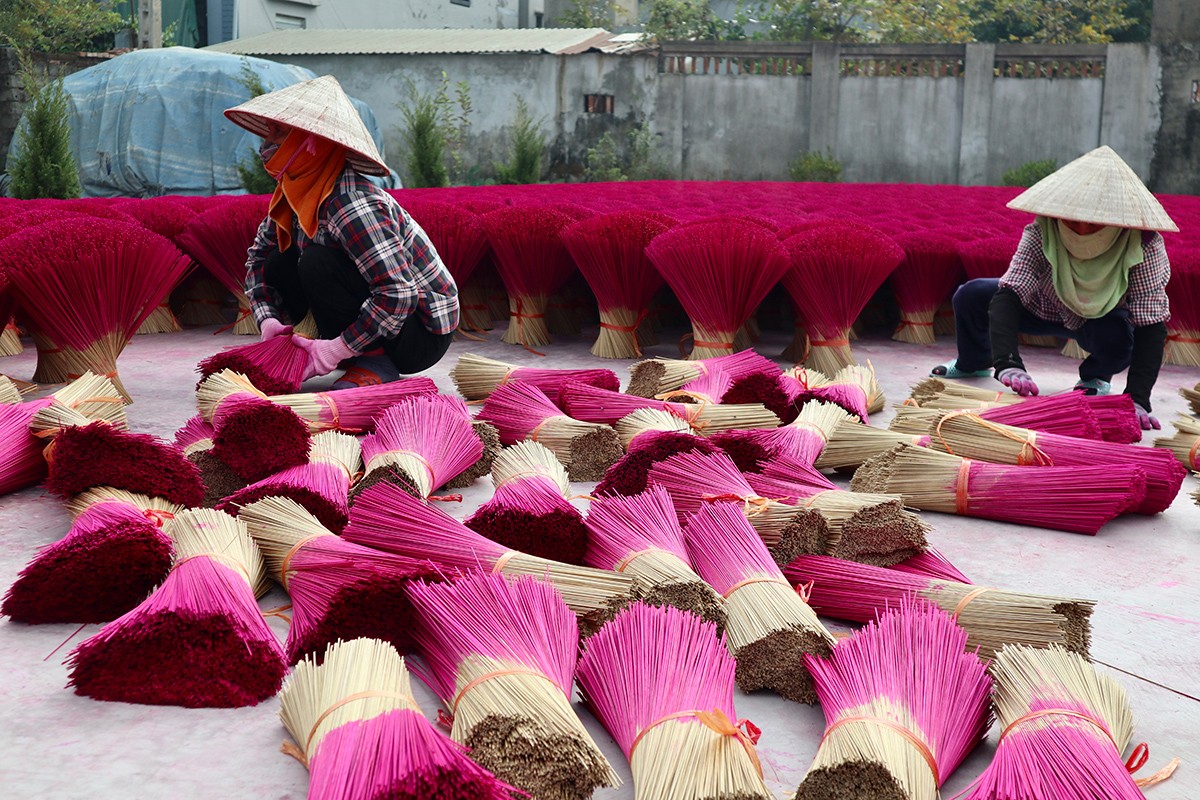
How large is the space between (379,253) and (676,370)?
99cm

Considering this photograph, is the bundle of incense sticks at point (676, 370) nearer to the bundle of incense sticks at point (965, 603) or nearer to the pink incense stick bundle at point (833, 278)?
the pink incense stick bundle at point (833, 278)

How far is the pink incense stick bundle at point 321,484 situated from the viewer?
2266 mm

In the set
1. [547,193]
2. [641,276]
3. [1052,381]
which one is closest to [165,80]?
[547,193]

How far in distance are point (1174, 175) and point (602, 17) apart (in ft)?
42.8

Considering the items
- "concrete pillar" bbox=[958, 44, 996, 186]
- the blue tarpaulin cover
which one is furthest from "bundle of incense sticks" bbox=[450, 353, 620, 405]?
"concrete pillar" bbox=[958, 44, 996, 186]

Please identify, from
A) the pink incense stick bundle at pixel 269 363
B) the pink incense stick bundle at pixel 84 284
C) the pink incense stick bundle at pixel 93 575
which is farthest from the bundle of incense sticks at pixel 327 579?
the pink incense stick bundle at pixel 84 284

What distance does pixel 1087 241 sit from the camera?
12.0ft

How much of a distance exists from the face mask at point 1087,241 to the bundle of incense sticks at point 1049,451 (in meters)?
1.00

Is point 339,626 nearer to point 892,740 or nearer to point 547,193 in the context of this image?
point 892,740

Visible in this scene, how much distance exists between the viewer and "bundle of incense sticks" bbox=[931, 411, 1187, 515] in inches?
Answer: 107

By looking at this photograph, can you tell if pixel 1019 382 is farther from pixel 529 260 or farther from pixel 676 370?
pixel 529 260

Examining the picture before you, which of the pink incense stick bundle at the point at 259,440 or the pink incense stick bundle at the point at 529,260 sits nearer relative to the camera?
the pink incense stick bundle at the point at 259,440

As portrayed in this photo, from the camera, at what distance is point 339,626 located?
1743mm

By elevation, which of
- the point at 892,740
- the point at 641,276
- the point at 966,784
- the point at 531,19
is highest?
the point at 531,19
